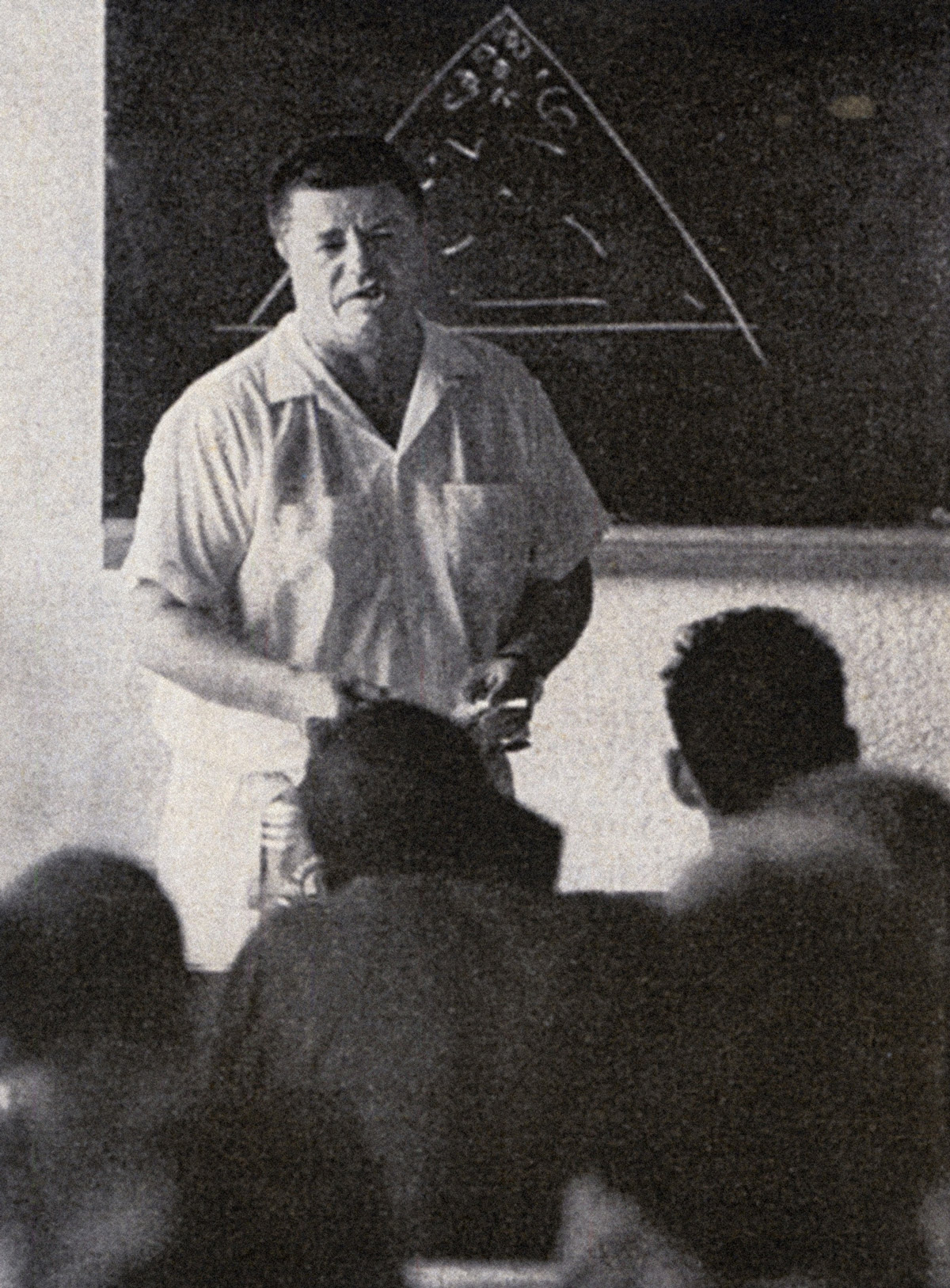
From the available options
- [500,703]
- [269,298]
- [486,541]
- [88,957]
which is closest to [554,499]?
[486,541]

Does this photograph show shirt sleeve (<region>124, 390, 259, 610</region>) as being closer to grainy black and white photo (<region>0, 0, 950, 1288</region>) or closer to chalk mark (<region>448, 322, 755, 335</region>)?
grainy black and white photo (<region>0, 0, 950, 1288</region>)

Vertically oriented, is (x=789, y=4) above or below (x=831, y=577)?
above

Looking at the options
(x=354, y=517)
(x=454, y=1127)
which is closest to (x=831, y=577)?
(x=354, y=517)

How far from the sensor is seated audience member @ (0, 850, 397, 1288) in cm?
112

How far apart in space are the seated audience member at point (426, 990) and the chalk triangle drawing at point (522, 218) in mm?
325

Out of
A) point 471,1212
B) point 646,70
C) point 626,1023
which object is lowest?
point 471,1212

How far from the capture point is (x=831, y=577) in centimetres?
116

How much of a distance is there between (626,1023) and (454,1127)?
0.15 m

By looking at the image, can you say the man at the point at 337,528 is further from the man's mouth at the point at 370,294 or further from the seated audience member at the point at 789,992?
the seated audience member at the point at 789,992

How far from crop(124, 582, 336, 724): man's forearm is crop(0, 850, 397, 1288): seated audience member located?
15 centimetres

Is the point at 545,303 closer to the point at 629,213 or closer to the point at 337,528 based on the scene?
the point at 629,213

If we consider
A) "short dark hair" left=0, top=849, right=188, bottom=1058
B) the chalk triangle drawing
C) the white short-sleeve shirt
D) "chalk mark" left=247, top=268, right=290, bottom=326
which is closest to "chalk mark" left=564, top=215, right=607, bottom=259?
the chalk triangle drawing

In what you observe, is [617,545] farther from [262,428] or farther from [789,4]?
[789,4]

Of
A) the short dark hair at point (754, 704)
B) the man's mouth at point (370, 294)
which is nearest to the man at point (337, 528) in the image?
the man's mouth at point (370, 294)
